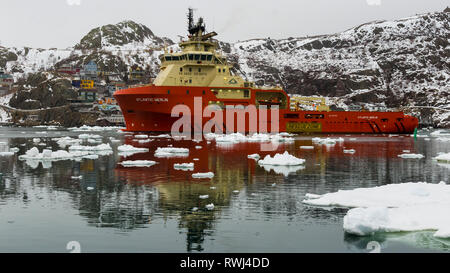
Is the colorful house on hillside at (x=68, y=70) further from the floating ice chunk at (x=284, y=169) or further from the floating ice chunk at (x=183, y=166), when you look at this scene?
the floating ice chunk at (x=284, y=169)

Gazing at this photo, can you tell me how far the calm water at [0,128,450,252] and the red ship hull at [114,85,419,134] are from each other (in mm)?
27330

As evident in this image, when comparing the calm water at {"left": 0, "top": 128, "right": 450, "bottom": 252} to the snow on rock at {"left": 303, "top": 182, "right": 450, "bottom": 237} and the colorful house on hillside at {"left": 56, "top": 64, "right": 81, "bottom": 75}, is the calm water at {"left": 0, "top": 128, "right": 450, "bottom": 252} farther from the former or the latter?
the colorful house on hillside at {"left": 56, "top": 64, "right": 81, "bottom": 75}

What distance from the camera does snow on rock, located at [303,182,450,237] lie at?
966 centimetres

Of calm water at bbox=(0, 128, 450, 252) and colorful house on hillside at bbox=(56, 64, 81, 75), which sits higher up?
colorful house on hillside at bbox=(56, 64, 81, 75)

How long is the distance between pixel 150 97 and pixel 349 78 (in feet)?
378

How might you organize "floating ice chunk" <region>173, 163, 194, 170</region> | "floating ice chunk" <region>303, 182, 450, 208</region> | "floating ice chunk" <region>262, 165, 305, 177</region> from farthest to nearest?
"floating ice chunk" <region>173, 163, 194, 170</region>, "floating ice chunk" <region>262, 165, 305, 177</region>, "floating ice chunk" <region>303, 182, 450, 208</region>

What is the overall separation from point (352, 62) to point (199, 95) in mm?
129330

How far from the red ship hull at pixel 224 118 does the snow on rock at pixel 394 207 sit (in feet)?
118

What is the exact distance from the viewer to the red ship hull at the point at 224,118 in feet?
158

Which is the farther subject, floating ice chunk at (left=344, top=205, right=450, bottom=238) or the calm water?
floating ice chunk at (left=344, top=205, right=450, bottom=238)

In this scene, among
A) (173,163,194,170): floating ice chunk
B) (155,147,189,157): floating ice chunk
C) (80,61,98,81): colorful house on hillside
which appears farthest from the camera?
(80,61,98,81): colorful house on hillside

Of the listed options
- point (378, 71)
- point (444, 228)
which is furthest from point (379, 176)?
point (378, 71)

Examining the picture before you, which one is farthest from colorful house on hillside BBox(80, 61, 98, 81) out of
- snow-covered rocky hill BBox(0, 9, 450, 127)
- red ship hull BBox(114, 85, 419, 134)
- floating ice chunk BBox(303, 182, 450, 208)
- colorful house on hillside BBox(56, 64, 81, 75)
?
floating ice chunk BBox(303, 182, 450, 208)
